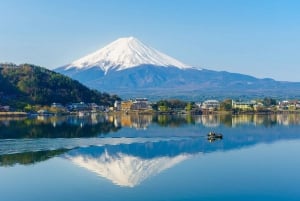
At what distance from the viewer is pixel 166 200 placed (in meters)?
6.80

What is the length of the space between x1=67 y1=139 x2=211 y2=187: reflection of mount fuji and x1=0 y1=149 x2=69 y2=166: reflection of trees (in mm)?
400

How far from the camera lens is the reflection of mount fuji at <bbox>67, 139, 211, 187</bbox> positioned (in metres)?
8.73

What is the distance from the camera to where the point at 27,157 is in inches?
405

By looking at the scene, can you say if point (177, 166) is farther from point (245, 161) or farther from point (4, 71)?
point (4, 71)

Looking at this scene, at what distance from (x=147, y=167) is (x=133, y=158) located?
1.15 metres

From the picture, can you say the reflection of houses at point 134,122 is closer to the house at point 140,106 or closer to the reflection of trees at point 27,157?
the reflection of trees at point 27,157

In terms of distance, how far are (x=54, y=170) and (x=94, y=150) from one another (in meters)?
2.60

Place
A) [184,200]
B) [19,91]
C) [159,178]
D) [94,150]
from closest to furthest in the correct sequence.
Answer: [184,200], [159,178], [94,150], [19,91]

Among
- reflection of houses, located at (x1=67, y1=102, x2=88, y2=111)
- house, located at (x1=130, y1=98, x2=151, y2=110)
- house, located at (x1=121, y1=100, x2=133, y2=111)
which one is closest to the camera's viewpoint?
reflection of houses, located at (x1=67, y1=102, x2=88, y2=111)

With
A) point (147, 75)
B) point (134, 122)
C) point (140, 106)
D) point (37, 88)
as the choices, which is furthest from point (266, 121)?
point (147, 75)

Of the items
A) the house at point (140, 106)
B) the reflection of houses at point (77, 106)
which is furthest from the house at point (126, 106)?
the reflection of houses at point (77, 106)

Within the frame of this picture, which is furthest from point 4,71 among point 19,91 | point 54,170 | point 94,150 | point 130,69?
point 130,69

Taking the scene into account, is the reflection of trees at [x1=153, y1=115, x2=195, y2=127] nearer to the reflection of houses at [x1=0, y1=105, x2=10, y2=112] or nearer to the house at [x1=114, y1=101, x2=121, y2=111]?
the reflection of houses at [x1=0, y1=105, x2=10, y2=112]

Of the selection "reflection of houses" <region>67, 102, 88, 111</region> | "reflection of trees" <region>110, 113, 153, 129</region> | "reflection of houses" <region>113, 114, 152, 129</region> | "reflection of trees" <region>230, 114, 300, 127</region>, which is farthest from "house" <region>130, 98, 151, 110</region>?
"reflection of trees" <region>230, 114, 300, 127</region>
